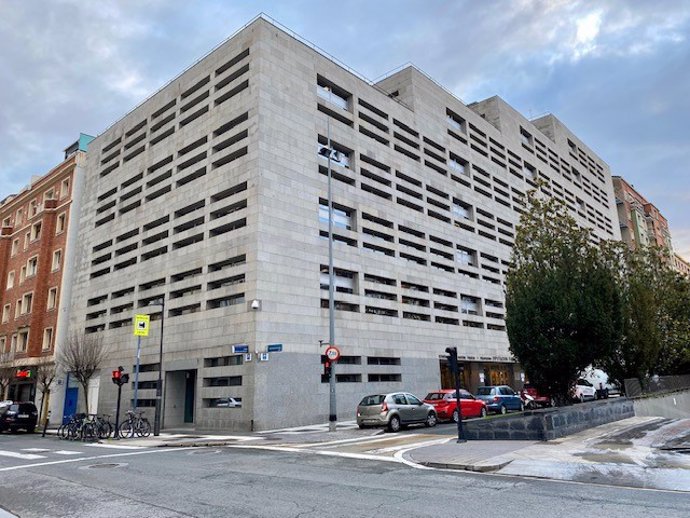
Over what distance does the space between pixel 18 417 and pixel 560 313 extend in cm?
2717

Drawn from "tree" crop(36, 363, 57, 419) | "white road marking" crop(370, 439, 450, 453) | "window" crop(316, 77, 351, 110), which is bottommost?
"white road marking" crop(370, 439, 450, 453)

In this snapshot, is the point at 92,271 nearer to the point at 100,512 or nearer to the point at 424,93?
the point at 424,93

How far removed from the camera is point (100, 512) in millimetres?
7207

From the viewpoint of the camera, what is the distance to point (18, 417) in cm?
2678

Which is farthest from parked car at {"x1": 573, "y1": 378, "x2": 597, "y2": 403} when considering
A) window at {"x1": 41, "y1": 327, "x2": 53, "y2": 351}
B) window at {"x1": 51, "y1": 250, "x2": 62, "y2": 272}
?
window at {"x1": 51, "y1": 250, "x2": 62, "y2": 272}

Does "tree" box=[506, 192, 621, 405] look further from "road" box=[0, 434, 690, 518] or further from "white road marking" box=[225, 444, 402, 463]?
"road" box=[0, 434, 690, 518]

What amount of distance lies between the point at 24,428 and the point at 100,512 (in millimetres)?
24716

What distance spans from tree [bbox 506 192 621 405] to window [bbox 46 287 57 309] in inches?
1432

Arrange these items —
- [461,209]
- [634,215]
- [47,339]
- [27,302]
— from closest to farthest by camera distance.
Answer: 1. [47,339]
2. [461,209]
3. [27,302]
4. [634,215]

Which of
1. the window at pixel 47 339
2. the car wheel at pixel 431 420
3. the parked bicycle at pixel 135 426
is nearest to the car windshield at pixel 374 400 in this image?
the car wheel at pixel 431 420

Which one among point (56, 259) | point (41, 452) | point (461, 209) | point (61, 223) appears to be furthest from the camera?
point (61, 223)

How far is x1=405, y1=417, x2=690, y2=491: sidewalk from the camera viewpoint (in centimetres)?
914

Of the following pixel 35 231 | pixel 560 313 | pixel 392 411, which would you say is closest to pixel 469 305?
pixel 392 411

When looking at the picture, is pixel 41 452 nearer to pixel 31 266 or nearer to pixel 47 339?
pixel 47 339
